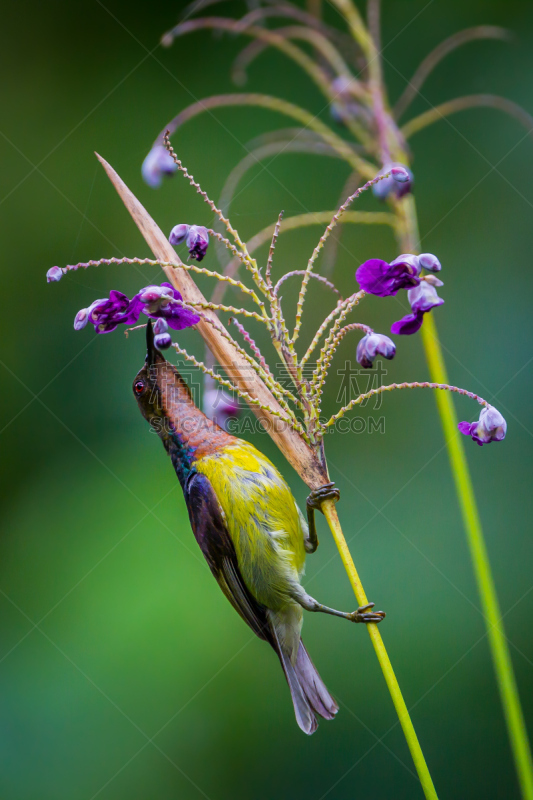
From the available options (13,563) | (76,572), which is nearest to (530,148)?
(76,572)

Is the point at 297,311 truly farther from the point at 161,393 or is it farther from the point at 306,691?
the point at 306,691

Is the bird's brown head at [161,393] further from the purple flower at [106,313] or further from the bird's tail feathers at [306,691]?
the bird's tail feathers at [306,691]

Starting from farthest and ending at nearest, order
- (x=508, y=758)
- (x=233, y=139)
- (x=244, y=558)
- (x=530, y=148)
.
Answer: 1. (x=233, y=139)
2. (x=530, y=148)
3. (x=508, y=758)
4. (x=244, y=558)


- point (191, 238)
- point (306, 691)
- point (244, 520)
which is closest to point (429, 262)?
point (191, 238)

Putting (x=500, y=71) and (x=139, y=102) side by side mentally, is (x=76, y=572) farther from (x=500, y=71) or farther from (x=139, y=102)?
(x=500, y=71)

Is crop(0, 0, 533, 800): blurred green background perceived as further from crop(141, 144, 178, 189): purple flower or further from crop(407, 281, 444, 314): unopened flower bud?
crop(407, 281, 444, 314): unopened flower bud
